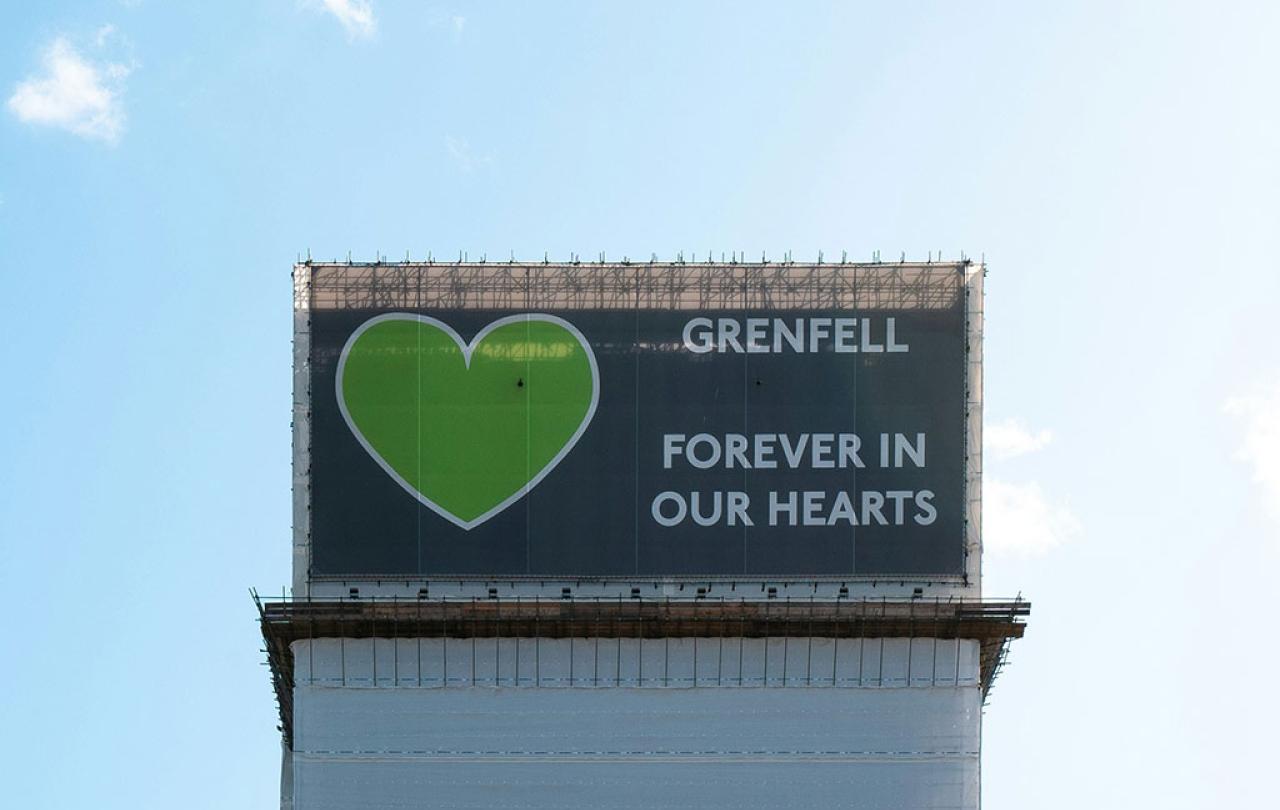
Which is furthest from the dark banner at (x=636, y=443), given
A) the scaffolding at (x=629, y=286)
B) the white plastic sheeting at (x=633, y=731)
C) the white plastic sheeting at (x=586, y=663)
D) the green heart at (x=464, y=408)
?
the white plastic sheeting at (x=633, y=731)

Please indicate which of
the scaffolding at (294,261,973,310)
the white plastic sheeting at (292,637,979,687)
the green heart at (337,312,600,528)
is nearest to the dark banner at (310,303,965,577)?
the green heart at (337,312,600,528)

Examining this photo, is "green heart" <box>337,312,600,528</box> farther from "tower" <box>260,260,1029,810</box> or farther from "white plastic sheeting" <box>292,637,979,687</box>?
"white plastic sheeting" <box>292,637,979,687</box>

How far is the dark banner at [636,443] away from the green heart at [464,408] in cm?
6

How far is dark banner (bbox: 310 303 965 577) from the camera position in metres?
69.5

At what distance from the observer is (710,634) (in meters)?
68.9

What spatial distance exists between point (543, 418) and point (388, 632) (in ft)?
34.5

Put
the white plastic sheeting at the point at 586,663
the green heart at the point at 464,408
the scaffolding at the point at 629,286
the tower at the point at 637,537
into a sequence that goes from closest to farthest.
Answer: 1. the tower at the point at 637,537
2. the white plastic sheeting at the point at 586,663
3. the green heart at the point at 464,408
4. the scaffolding at the point at 629,286

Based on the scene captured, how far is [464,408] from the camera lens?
6950 cm

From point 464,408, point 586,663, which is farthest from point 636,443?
point 586,663

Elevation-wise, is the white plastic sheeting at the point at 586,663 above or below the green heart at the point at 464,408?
below

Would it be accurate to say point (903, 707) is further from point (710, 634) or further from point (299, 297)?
Answer: point (299, 297)

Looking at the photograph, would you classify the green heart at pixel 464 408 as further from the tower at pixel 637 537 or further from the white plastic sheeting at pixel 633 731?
the white plastic sheeting at pixel 633 731

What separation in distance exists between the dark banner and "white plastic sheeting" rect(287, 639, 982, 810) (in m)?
3.61

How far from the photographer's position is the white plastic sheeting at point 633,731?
Answer: 68000mm
